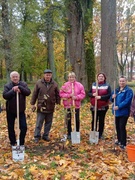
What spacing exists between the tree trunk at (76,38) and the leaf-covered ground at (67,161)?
4.31 m

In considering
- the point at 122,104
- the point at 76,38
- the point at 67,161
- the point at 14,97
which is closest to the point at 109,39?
the point at 76,38

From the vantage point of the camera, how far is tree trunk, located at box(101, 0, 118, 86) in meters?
9.76

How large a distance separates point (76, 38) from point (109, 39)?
1469 millimetres

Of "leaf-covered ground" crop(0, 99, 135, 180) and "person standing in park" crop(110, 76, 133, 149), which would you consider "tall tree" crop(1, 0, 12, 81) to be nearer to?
"leaf-covered ground" crop(0, 99, 135, 180)

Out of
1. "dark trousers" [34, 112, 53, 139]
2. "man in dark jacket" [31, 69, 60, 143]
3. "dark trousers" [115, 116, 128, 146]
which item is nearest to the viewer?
"dark trousers" [115, 116, 128, 146]

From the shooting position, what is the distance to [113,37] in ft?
32.8

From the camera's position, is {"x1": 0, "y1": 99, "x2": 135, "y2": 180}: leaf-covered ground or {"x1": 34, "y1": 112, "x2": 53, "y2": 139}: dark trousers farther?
{"x1": 34, "y1": 112, "x2": 53, "y2": 139}: dark trousers

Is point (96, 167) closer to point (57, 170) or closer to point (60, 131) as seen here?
point (57, 170)

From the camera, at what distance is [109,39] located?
997cm

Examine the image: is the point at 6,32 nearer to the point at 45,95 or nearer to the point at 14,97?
the point at 45,95

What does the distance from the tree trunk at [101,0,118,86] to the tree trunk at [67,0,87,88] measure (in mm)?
961

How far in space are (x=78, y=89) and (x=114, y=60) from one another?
15.5 feet

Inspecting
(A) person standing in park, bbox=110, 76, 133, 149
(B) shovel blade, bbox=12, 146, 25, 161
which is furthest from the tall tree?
(B) shovel blade, bbox=12, 146, 25, 161

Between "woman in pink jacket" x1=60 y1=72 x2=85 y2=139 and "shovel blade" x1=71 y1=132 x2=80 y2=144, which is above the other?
"woman in pink jacket" x1=60 y1=72 x2=85 y2=139
